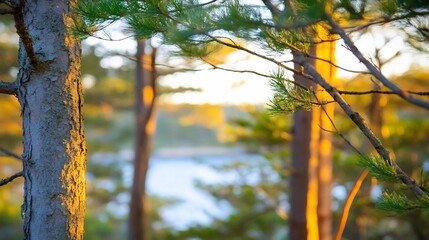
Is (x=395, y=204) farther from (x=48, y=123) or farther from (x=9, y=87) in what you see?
(x=9, y=87)

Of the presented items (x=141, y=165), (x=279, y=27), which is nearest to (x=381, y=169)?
(x=279, y=27)

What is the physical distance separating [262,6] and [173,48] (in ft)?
1.26

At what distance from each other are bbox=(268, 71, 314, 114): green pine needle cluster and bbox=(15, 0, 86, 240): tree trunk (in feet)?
2.46

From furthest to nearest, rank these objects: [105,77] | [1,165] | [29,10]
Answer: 1. [1,165]
2. [105,77]
3. [29,10]

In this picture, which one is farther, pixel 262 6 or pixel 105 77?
pixel 105 77

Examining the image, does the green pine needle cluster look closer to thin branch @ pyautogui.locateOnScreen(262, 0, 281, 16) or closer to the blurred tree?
the blurred tree

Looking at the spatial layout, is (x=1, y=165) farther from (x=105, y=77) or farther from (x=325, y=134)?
(x=325, y=134)

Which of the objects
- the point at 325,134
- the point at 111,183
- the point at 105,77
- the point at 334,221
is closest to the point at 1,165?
the point at 111,183

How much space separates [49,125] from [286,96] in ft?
2.81

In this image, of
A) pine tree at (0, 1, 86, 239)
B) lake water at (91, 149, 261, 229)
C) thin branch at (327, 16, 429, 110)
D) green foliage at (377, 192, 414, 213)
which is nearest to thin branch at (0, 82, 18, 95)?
pine tree at (0, 1, 86, 239)

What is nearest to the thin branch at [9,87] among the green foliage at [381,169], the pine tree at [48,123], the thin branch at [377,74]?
the pine tree at [48,123]

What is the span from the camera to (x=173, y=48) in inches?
70.9

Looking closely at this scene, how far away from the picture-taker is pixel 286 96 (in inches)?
65.6

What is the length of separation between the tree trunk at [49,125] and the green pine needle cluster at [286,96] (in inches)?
29.5
